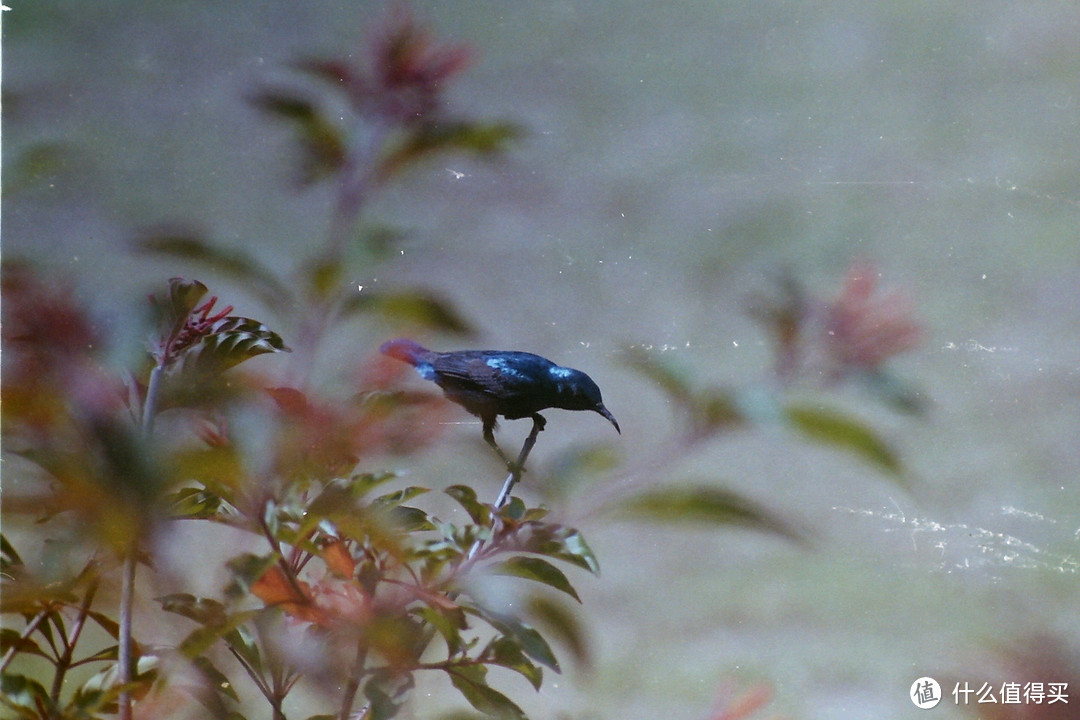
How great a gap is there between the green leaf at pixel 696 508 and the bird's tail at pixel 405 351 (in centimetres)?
30

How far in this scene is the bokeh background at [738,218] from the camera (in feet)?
3.16

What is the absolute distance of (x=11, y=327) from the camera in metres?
0.75

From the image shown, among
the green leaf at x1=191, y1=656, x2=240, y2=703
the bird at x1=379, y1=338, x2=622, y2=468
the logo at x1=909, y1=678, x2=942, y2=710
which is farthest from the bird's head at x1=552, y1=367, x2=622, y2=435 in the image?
the logo at x1=909, y1=678, x2=942, y2=710

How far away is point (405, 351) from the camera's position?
0.77 m

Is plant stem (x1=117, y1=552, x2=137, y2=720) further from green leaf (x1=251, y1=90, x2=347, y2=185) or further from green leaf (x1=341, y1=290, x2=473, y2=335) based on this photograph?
green leaf (x1=251, y1=90, x2=347, y2=185)

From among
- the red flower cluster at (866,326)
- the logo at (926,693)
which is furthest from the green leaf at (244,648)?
the logo at (926,693)

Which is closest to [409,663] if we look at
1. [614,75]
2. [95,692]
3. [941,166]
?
[95,692]

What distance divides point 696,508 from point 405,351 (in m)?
0.35

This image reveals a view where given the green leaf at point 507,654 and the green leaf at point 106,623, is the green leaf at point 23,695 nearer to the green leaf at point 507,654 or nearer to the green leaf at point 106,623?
the green leaf at point 106,623

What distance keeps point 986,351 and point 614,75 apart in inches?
20.3

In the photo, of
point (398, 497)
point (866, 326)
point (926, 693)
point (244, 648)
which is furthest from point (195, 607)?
point (926, 693)

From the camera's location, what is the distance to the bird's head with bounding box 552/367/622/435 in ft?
2.46

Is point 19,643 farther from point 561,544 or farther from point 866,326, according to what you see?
point 866,326

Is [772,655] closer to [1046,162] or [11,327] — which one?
[1046,162]
